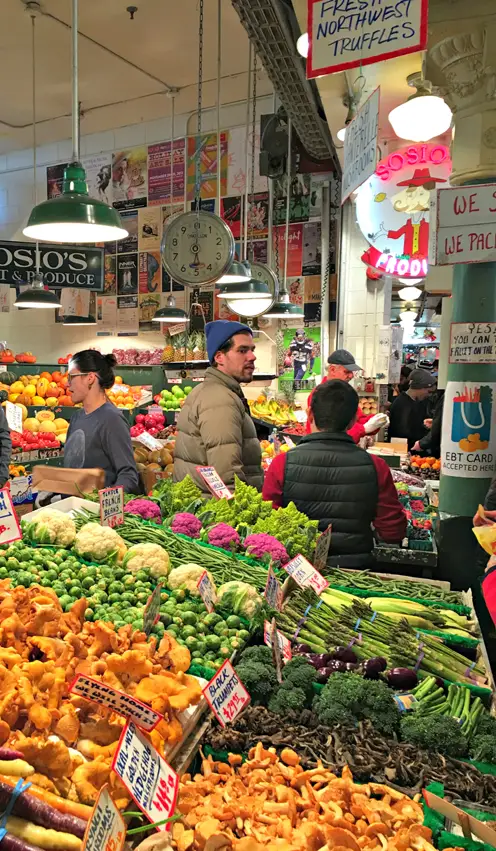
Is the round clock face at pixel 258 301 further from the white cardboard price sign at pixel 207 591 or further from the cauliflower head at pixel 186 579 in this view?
the white cardboard price sign at pixel 207 591

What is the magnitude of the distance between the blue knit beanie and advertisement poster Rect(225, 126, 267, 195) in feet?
23.1

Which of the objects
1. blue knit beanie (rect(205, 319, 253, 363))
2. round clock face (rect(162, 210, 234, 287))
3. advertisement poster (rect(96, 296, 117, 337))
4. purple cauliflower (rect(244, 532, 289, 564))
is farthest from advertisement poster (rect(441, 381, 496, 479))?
advertisement poster (rect(96, 296, 117, 337))

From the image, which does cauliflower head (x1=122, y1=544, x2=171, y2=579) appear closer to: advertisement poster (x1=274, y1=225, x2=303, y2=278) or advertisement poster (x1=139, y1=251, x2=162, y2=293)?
advertisement poster (x1=274, y1=225, x2=303, y2=278)

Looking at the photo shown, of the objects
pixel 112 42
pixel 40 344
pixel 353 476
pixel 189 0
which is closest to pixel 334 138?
pixel 189 0

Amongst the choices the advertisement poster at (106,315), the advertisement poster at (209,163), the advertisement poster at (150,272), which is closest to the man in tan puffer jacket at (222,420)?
the advertisement poster at (209,163)

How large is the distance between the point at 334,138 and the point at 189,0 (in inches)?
93.4

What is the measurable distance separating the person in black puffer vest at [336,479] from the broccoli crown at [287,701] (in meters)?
1.43

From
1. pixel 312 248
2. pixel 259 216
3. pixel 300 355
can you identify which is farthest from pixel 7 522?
pixel 259 216

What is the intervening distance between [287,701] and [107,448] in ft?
7.74

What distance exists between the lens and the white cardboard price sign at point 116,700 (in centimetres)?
132

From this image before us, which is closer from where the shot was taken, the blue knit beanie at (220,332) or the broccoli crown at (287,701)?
the broccoli crown at (287,701)

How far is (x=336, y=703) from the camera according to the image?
75.0 inches

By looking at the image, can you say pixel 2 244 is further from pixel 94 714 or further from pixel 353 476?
pixel 94 714

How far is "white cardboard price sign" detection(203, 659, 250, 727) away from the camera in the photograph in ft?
5.63
